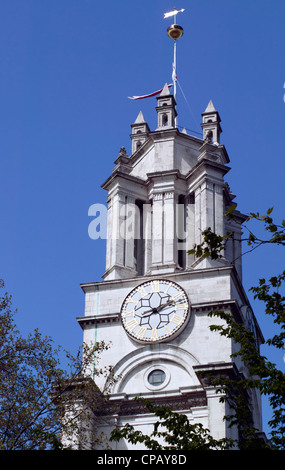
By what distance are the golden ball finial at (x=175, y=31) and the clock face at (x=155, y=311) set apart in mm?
20857

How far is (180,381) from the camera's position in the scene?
54125mm

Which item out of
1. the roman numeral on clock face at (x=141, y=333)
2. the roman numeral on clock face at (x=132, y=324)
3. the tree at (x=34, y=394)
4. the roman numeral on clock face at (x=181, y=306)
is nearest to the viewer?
the tree at (x=34, y=394)

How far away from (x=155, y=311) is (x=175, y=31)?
22.7 metres

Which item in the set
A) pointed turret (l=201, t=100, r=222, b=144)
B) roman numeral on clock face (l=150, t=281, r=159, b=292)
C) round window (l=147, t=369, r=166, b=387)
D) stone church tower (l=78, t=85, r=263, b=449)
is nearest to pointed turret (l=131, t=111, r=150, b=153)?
stone church tower (l=78, t=85, r=263, b=449)

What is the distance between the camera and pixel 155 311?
56062 mm

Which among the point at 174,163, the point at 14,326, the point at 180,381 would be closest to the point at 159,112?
the point at 174,163

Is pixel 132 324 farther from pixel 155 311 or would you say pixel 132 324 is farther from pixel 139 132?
pixel 139 132

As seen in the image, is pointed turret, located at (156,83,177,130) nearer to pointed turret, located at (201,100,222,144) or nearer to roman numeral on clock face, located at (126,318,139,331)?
pointed turret, located at (201,100,222,144)

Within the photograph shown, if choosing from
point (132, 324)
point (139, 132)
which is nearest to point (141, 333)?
point (132, 324)

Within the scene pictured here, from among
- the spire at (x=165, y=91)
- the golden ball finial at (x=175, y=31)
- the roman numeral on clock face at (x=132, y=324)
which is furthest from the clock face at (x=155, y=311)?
the golden ball finial at (x=175, y=31)

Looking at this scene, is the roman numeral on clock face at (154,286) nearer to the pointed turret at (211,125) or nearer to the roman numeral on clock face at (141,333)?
the roman numeral on clock face at (141,333)

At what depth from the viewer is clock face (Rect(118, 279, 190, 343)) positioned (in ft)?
182

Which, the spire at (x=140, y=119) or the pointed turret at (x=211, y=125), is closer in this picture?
the pointed turret at (x=211, y=125)

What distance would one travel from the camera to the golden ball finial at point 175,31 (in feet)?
236
